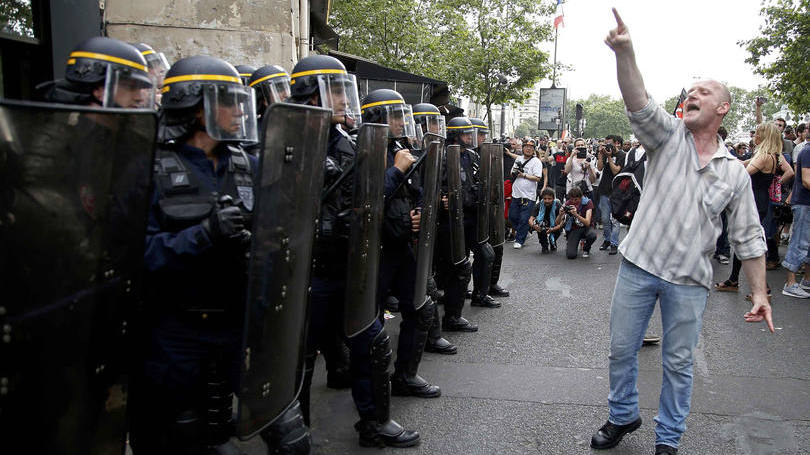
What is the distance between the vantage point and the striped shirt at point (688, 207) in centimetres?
323

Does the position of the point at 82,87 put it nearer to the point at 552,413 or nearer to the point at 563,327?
the point at 552,413

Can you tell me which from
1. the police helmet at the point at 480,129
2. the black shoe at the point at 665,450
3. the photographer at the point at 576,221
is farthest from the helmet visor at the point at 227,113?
the photographer at the point at 576,221

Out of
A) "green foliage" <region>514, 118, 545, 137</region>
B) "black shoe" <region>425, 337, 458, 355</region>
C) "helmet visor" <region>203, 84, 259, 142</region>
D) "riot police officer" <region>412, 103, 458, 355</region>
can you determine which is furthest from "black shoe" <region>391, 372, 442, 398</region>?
"green foliage" <region>514, 118, 545, 137</region>

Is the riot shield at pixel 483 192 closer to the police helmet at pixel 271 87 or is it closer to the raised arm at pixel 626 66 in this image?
the police helmet at pixel 271 87

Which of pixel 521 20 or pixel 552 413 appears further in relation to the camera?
pixel 521 20

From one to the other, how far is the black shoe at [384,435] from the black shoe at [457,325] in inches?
95.9

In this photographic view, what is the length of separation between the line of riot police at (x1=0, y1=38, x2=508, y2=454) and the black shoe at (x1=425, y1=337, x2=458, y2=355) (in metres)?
1.36

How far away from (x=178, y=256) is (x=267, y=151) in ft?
1.75

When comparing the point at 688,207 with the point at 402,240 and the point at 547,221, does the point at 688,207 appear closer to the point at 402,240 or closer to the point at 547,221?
the point at 402,240

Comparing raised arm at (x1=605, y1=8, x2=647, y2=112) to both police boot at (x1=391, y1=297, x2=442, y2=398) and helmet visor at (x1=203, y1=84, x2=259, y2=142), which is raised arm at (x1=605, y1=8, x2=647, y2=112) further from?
police boot at (x1=391, y1=297, x2=442, y2=398)

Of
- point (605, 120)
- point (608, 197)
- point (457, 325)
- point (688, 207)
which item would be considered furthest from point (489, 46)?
point (605, 120)

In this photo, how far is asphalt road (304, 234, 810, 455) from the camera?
365 centimetres

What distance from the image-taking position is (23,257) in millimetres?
1509

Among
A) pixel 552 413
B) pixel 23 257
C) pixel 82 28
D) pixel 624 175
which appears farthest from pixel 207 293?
pixel 82 28
